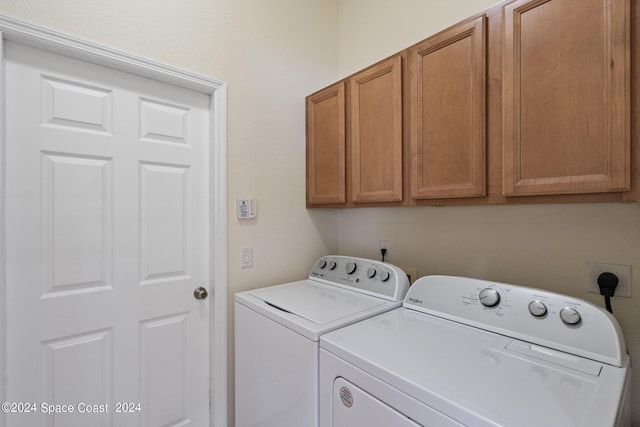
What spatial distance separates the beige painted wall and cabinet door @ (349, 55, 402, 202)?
0.38 m

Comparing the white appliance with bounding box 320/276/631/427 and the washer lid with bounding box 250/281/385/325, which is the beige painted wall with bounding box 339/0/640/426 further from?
the washer lid with bounding box 250/281/385/325

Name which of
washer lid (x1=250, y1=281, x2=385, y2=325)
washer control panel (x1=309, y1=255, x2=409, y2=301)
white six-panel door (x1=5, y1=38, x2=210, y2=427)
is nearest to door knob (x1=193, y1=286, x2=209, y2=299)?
white six-panel door (x1=5, y1=38, x2=210, y2=427)

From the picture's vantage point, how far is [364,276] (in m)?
1.57

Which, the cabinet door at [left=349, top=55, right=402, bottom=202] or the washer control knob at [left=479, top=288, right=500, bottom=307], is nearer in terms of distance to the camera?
the washer control knob at [left=479, top=288, right=500, bottom=307]

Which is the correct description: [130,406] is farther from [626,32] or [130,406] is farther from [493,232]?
[626,32]

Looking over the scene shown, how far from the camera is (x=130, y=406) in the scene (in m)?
1.37

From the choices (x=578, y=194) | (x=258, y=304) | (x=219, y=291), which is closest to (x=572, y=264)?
(x=578, y=194)

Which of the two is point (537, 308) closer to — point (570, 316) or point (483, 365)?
point (570, 316)

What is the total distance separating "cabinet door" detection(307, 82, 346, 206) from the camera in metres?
1.65

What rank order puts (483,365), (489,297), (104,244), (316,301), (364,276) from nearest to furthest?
(483,365), (489,297), (104,244), (316,301), (364,276)

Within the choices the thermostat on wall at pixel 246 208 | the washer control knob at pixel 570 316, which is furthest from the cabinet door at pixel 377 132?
the washer control knob at pixel 570 316

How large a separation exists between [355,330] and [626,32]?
1214 millimetres

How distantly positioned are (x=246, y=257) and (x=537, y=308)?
136 centimetres

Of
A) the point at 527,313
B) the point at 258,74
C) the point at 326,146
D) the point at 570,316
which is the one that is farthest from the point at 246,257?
the point at 570,316
